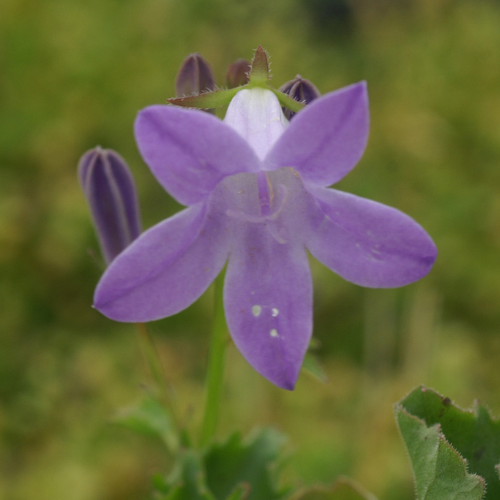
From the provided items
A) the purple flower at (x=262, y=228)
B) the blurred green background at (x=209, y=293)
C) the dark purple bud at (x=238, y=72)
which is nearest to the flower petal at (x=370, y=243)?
the purple flower at (x=262, y=228)

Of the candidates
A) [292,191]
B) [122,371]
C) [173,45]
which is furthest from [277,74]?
[292,191]

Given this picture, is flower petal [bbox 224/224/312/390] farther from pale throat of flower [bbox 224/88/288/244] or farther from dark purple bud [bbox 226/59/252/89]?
dark purple bud [bbox 226/59/252/89]

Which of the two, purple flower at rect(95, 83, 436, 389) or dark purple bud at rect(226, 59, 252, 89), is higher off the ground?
dark purple bud at rect(226, 59, 252, 89)

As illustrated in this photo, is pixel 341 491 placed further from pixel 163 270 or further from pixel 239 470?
pixel 163 270

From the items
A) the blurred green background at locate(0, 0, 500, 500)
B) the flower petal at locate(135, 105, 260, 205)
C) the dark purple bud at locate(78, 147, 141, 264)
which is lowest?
the blurred green background at locate(0, 0, 500, 500)

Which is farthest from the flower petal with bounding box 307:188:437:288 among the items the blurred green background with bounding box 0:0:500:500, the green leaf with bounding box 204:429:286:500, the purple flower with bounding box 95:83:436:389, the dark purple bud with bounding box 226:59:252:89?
the blurred green background with bounding box 0:0:500:500

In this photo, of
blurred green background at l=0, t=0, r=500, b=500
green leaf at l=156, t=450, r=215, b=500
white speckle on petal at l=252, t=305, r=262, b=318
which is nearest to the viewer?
white speckle on petal at l=252, t=305, r=262, b=318
